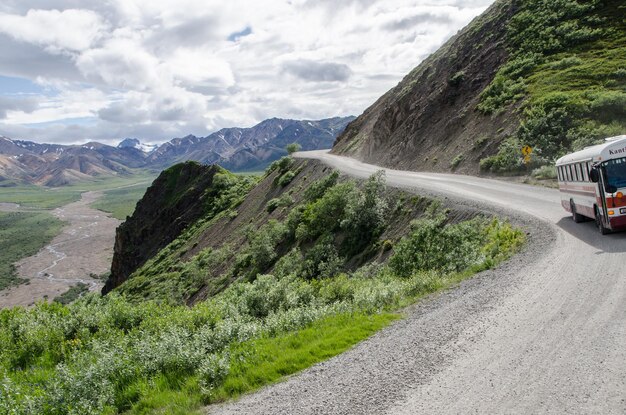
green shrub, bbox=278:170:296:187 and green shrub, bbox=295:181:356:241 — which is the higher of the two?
green shrub, bbox=278:170:296:187

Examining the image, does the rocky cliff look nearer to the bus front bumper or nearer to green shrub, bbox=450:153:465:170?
green shrub, bbox=450:153:465:170

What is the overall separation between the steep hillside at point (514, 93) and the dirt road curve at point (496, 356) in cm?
2212

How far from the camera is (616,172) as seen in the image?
49.5 ft

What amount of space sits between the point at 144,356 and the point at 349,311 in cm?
565

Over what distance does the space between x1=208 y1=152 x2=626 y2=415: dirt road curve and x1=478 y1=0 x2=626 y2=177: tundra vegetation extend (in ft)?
68.8

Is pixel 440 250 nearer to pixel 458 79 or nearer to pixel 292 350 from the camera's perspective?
Answer: pixel 292 350

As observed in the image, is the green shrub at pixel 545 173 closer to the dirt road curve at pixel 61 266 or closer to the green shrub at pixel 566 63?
the green shrub at pixel 566 63

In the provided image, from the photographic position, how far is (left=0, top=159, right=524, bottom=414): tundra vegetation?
32.0 ft

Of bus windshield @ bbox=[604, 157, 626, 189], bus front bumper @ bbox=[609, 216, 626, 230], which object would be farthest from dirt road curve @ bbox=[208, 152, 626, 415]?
bus windshield @ bbox=[604, 157, 626, 189]

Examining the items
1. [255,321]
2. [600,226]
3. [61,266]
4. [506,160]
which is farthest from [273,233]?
[61,266]

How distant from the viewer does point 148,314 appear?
59.2 ft

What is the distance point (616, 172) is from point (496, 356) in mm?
10304

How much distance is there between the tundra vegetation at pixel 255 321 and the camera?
384 inches

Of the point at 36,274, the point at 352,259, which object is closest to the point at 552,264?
the point at 352,259
